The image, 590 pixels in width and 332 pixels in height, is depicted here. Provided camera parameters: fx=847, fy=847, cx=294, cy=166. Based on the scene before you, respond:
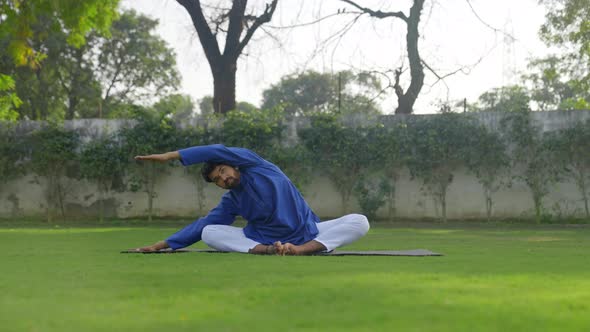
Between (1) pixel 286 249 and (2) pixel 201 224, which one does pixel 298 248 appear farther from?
(2) pixel 201 224

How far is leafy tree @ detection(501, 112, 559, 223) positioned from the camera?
15680 millimetres

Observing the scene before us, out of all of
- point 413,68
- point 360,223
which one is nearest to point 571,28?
point 413,68

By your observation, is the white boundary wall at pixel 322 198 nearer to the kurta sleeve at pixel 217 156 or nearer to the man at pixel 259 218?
the man at pixel 259 218

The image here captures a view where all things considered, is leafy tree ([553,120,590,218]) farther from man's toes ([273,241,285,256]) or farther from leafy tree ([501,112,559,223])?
man's toes ([273,241,285,256])

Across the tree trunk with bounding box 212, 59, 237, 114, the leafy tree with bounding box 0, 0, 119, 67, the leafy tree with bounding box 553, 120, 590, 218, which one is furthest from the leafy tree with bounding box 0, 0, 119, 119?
the leafy tree with bounding box 553, 120, 590, 218

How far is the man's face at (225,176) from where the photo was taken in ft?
21.8

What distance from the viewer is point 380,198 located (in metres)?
16.2

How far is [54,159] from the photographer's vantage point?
16828 millimetres

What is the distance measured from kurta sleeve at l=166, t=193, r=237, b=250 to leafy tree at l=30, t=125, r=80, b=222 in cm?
1026

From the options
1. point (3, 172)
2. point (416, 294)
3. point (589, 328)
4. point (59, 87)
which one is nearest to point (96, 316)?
point (416, 294)

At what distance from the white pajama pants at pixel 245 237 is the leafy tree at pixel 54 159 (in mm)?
10393

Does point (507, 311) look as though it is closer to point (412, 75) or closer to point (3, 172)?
point (3, 172)

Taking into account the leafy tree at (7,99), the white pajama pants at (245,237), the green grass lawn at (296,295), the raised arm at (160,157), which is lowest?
the green grass lawn at (296,295)

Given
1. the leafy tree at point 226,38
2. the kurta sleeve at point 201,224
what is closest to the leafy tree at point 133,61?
the leafy tree at point 226,38
